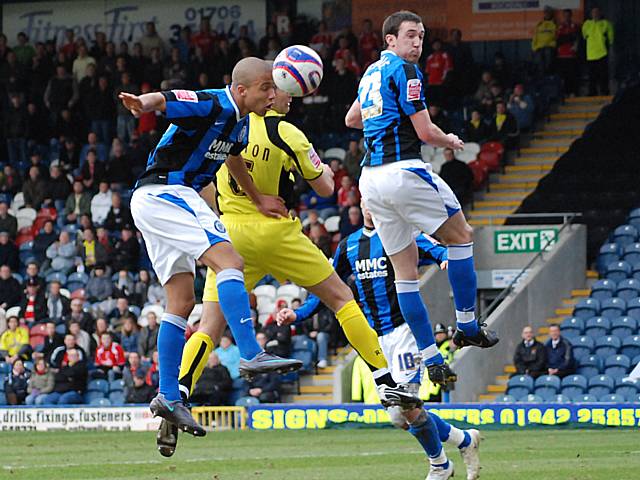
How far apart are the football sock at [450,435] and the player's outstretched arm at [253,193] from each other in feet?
6.13

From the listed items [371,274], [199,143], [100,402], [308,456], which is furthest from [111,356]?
[199,143]

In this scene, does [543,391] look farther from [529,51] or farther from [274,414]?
[529,51]

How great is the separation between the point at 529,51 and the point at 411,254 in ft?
65.5

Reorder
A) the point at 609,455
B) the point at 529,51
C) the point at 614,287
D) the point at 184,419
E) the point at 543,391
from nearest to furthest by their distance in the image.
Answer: the point at 184,419
the point at 609,455
the point at 543,391
the point at 614,287
the point at 529,51

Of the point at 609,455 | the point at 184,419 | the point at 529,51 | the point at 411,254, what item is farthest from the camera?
the point at 529,51

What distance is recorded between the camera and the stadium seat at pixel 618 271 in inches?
906

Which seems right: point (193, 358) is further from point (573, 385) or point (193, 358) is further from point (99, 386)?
point (99, 386)

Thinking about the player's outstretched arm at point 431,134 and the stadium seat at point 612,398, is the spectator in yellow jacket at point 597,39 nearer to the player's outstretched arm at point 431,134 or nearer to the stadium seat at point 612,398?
the stadium seat at point 612,398

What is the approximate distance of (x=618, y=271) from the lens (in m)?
23.1

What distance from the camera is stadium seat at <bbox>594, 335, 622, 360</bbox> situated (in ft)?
69.3

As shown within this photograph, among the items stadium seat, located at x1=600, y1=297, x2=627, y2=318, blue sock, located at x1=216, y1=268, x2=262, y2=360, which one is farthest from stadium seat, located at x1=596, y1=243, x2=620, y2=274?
blue sock, located at x1=216, y1=268, x2=262, y2=360

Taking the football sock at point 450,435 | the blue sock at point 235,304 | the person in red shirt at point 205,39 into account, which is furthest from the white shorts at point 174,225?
the person in red shirt at point 205,39

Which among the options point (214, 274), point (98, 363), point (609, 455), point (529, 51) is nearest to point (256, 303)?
point (98, 363)

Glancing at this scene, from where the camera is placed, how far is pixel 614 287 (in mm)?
22641
